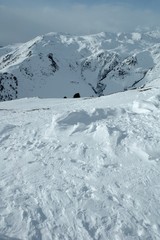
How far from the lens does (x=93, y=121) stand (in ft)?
53.5

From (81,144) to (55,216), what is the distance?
4.87 metres

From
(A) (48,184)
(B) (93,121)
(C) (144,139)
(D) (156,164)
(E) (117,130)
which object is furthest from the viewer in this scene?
(B) (93,121)

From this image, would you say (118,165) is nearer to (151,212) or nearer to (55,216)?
(151,212)

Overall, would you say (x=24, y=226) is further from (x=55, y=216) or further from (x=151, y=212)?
(x=151, y=212)

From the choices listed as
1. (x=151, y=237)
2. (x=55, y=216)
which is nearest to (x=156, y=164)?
(x=151, y=237)

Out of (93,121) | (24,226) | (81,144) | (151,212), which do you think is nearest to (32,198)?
(24,226)

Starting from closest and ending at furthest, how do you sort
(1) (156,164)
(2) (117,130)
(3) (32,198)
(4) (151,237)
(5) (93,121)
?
(4) (151,237), (3) (32,198), (1) (156,164), (2) (117,130), (5) (93,121)

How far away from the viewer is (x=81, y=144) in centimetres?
1357

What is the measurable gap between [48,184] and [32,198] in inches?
36.8

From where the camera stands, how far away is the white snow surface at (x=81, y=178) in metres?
8.63

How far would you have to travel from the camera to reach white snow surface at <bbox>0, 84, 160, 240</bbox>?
863cm

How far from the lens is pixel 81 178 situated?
1091 cm

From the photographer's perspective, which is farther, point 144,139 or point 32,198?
point 144,139

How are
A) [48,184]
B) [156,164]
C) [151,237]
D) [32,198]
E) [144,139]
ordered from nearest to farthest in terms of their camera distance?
[151,237] < [32,198] < [48,184] < [156,164] < [144,139]
